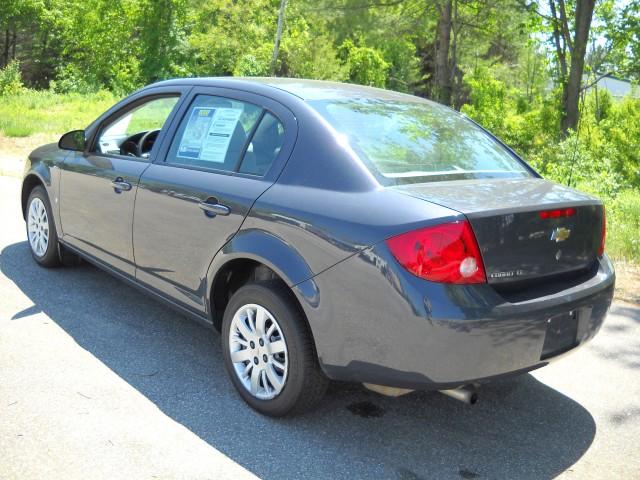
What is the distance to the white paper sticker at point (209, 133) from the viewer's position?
3918mm

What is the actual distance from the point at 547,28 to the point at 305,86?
20.1m

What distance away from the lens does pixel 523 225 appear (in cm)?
307

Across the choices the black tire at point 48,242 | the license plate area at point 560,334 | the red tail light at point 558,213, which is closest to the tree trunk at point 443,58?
the black tire at point 48,242

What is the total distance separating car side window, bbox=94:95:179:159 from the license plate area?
2.88 m

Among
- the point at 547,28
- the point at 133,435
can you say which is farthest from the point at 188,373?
the point at 547,28

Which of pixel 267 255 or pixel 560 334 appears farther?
pixel 267 255

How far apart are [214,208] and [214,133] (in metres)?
0.55

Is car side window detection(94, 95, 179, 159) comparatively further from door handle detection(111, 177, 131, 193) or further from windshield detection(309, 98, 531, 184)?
windshield detection(309, 98, 531, 184)

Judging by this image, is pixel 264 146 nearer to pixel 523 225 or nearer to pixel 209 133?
pixel 209 133

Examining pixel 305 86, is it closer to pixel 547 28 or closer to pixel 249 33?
pixel 547 28

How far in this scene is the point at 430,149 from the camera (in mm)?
3674

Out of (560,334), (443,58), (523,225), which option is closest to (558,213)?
(523,225)

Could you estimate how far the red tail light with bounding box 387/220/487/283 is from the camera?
288 cm

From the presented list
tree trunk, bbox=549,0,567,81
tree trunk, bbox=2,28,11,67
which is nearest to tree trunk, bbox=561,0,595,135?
tree trunk, bbox=549,0,567,81
